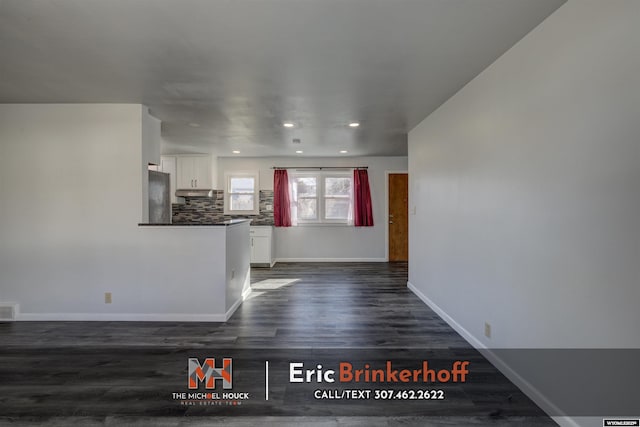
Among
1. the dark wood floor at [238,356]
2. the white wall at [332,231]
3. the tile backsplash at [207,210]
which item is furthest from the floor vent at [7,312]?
the white wall at [332,231]

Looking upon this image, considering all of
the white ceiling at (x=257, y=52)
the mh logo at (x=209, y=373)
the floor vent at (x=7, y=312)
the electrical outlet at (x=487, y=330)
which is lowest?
the mh logo at (x=209, y=373)

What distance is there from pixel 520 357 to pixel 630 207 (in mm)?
1285

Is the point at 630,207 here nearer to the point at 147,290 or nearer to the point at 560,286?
the point at 560,286

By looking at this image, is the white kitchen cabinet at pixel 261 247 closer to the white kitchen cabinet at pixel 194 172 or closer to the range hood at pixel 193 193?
the range hood at pixel 193 193

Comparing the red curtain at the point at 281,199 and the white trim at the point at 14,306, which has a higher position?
the red curtain at the point at 281,199

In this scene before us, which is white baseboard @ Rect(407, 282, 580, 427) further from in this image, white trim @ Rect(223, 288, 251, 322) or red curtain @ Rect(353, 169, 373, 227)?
red curtain @ Rect(353, 169, 373, 227)

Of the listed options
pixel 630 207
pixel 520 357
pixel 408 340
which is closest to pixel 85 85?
pixel 408 340

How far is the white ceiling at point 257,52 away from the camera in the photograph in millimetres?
1847

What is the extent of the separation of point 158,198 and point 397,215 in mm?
4968

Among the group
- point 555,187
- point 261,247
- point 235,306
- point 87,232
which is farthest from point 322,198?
point 555,187

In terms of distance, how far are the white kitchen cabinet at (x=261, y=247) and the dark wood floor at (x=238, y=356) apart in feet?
6.79

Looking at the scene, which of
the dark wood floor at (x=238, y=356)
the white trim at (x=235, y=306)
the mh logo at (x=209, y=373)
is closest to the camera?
the dark wood floor at (x=238, y=356)

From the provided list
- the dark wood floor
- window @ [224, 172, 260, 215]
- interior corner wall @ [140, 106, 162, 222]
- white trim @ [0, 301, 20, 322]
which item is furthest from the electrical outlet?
window @ [224, 172, 260, 215]

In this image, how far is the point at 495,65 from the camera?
251 cm
